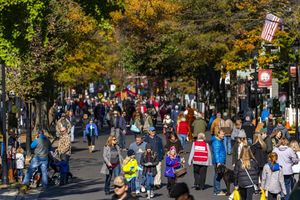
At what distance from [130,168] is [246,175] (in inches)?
170

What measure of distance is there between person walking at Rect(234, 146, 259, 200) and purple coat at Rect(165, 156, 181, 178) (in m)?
3.97

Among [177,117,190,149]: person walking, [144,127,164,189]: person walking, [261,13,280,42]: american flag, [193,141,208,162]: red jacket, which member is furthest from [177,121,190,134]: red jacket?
[193,141,208,162]: red jacket

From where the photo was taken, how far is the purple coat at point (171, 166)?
24562mm

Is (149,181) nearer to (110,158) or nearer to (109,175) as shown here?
(109,175)

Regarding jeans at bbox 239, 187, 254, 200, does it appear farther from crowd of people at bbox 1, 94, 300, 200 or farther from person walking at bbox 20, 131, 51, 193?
person walking at bbox 20, 131, 51, 193

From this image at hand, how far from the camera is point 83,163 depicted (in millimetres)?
36625

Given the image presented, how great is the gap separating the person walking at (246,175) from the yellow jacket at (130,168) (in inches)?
156

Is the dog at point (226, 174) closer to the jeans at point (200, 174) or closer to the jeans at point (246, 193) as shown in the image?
the jeans at point (200, 174)

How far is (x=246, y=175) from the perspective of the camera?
20625mm

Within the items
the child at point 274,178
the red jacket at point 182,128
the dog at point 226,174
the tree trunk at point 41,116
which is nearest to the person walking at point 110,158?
the dog at point 226,174

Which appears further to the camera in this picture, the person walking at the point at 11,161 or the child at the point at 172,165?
the person walking at the point at 11,161

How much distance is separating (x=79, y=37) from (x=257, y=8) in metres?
9.23

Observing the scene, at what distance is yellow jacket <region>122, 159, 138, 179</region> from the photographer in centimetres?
2405

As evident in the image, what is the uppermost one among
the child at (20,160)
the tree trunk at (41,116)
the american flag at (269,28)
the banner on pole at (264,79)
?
the american flag at (269,28)
